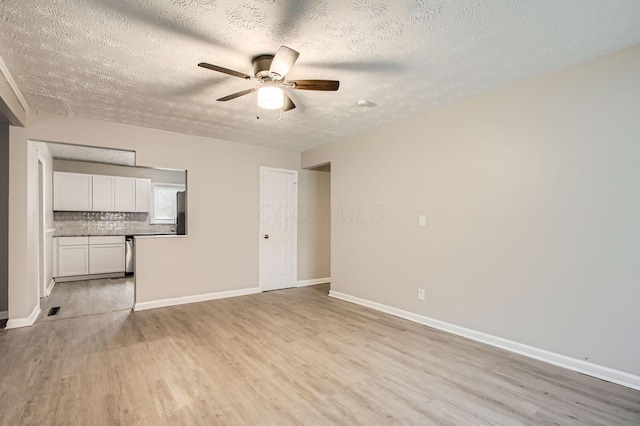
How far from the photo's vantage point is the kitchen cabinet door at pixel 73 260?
619cm

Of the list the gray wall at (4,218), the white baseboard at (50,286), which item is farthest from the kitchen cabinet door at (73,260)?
the gray wall at (4,218)

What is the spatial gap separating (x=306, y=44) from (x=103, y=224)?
270 inches

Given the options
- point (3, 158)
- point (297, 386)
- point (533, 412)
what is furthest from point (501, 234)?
point (3, 158)

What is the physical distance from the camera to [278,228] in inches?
225

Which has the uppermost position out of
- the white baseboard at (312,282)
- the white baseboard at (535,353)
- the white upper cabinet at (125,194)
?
the white upper cabinet at (125,194)

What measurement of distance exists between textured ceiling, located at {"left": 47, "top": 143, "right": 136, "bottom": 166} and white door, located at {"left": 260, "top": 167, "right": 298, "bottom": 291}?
7.77 feet

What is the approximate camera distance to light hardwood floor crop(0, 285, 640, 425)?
2.06 meters

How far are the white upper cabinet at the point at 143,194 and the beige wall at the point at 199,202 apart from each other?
308 centimetres

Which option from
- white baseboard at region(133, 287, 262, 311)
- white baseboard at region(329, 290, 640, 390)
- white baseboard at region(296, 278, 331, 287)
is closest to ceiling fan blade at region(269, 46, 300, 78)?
white baseboard at region(329, 290, 640, 390)

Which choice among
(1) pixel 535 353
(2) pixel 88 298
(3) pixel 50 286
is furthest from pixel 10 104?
(1) pixel 535 353

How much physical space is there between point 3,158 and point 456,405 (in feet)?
18.7

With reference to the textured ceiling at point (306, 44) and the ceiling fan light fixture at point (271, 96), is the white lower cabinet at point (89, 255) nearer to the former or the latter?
the textured ceiling at point (306, 44)

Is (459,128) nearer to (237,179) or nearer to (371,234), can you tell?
(371,234)

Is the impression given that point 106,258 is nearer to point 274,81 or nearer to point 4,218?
point 4,218
